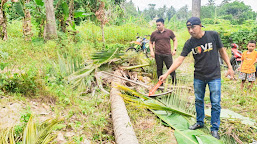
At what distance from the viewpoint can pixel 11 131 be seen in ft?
6.94

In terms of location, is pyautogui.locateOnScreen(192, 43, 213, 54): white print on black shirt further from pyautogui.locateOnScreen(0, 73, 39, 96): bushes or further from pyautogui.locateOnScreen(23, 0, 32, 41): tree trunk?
pyautogui.locateOnScreen(23, 0, 32, 41): tree trunk

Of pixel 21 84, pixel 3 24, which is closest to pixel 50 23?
pixel 3 24

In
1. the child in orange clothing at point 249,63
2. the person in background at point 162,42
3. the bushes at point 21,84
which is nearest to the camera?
the bushes at point 21,84

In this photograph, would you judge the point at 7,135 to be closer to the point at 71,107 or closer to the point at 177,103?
the point at 71,107

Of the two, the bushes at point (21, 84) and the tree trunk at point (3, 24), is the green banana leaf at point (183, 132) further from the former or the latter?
the tree trunk at point (3, 24)

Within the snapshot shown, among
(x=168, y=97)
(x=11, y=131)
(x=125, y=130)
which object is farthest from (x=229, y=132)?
(x=11, y=131)

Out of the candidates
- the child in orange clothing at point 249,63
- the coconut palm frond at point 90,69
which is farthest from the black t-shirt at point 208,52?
the coconut palm frond at point 90,69

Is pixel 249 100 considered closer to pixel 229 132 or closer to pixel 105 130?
pixel 229 132

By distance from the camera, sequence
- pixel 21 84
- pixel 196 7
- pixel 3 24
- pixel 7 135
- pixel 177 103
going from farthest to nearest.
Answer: pixel 196 7, pixel 3 24, pixel 177 103, pixel 21 84, pixel 7 135

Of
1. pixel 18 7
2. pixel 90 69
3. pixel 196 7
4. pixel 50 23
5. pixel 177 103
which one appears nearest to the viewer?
pixel 177 103

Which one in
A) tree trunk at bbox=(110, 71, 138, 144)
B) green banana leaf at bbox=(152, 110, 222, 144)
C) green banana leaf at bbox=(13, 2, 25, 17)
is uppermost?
green banana leaf at bbox=(13, 2, 25, 17)

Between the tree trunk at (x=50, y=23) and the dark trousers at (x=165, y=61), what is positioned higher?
the tree trunk at (x=50, y=23)

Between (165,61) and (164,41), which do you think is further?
(165,61)

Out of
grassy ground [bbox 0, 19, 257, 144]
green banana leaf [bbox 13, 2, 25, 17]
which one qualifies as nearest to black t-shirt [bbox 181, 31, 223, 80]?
grassy ground [bbox 0, 19, 257, 144]
